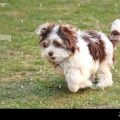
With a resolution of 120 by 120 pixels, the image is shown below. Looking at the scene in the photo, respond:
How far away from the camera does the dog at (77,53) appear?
7801 mm

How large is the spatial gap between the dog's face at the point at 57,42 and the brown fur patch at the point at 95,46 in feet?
1.53

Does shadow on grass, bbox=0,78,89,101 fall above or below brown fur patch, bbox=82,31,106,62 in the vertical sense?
below

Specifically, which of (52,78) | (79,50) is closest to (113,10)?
(52,78)

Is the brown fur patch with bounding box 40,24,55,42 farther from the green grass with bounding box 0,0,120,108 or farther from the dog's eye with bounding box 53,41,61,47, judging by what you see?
the green grass with bounding box 0,0,120,108

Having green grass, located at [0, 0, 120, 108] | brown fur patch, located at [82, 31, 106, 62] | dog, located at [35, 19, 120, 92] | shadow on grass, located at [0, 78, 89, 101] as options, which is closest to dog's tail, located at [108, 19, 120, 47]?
dog, located at [35, 19, 120, 92]

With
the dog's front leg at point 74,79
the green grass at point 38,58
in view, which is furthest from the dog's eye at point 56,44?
the green grass at point 38,58

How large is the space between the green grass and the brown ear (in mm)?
790

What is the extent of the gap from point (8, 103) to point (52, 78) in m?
1.51

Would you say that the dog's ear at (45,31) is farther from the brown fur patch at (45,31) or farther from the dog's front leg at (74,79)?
the dog's front leg at (74,79)

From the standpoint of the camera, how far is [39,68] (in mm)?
10062

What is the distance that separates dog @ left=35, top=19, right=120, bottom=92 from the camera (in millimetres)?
7801

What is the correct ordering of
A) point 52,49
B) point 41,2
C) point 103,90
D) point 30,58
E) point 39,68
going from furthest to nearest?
1. point 41,2
2. point 30,58
3. point 39,68
4. point 103,90
5. point 52,49

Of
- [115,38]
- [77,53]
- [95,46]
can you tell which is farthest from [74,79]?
[115,38]
